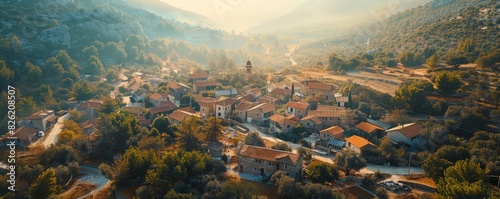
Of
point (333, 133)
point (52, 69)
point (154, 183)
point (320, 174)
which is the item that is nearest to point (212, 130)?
point (154, 183)

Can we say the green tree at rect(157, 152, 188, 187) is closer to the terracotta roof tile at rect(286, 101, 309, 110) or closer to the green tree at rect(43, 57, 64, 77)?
the terracotta roof tile at rect(286, 101, 309, 110)

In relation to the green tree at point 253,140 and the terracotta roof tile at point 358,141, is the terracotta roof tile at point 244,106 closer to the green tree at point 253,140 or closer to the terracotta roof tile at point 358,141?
the green tree at point 253,140

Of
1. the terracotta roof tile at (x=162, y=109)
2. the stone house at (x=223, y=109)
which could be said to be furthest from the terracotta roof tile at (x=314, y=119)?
the terracotta roof tile at (x=162, y=109)

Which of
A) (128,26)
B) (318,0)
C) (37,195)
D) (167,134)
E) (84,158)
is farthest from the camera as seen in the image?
(318,0)

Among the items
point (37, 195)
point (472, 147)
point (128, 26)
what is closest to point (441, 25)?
point (472, 147)

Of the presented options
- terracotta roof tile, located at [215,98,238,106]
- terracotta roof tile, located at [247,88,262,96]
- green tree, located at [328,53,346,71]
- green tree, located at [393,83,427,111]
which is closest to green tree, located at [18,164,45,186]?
terracotta roof tile, located at [215,98,238,106]

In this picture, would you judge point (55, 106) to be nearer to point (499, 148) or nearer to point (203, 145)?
point (203, 145)
